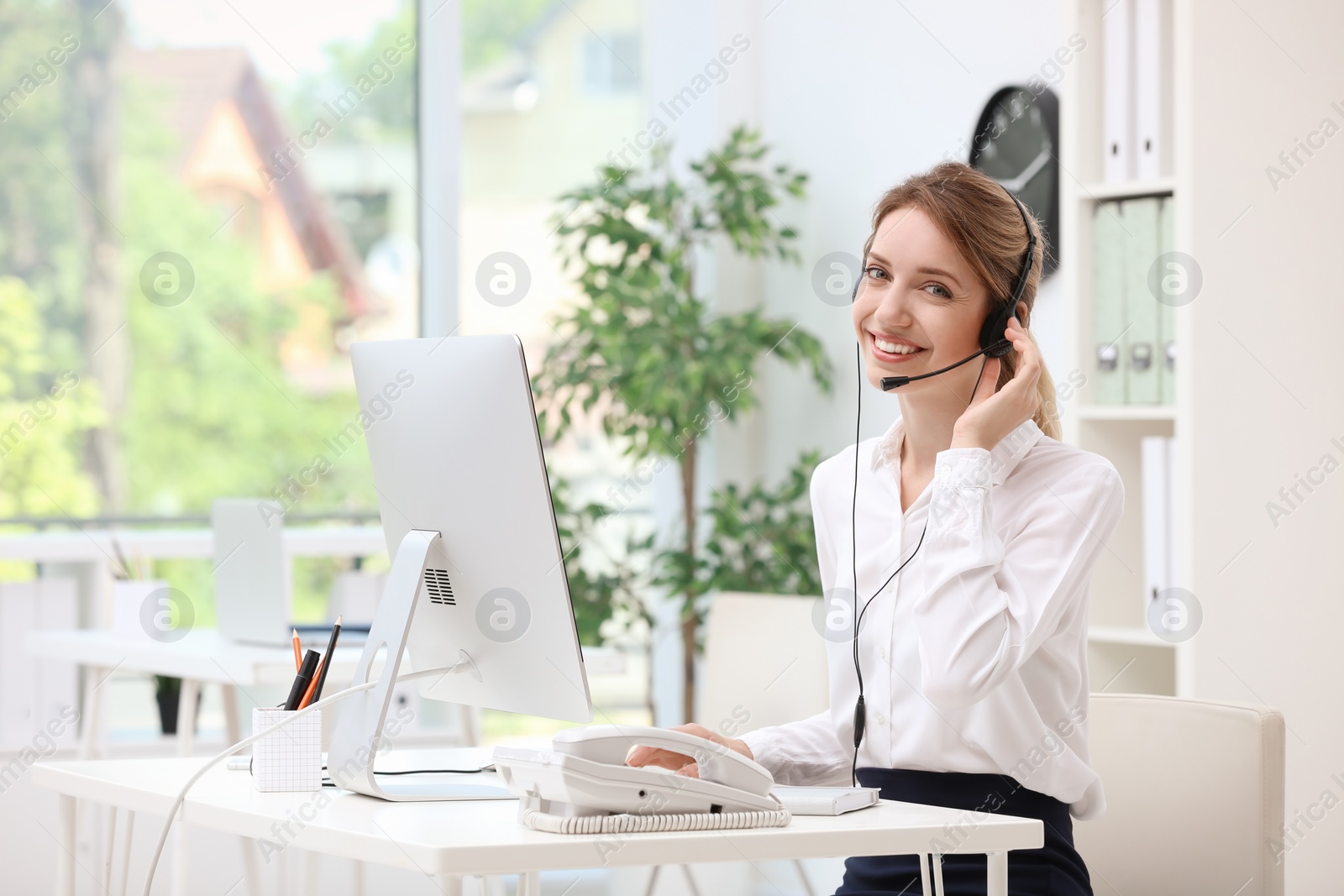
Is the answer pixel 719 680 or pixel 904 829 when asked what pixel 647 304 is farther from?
pixel 904 829

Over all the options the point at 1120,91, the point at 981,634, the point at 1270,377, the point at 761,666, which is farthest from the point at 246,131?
the point at 981,634

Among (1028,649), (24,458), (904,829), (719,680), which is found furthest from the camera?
(24,458)

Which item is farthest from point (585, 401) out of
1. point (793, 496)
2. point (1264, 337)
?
point (1264, 337)

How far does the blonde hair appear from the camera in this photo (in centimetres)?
158

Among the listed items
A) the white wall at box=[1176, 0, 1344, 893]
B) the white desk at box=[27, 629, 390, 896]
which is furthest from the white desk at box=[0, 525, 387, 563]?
the white wall at box=[1176, 0, 1344, 893]

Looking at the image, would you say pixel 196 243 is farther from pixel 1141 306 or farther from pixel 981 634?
pixel 981 634

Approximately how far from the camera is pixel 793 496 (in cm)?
364

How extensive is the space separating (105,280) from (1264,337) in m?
3.21

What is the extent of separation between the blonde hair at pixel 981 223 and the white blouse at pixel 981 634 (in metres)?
0.17

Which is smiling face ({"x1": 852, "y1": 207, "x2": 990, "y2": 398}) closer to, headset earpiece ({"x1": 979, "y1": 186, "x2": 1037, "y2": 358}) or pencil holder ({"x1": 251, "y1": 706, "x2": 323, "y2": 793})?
headset earpiece ({"x1": 979, "y1": 186, "x2": 1037, "y2": 358})

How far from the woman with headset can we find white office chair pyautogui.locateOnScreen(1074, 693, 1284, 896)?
210 millimetres

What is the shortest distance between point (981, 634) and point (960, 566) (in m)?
0.07

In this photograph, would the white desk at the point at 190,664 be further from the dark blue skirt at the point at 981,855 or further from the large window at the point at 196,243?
the dark blue skirt at the point at 981,855

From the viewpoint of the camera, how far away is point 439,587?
1444 millimetres
